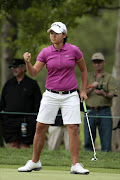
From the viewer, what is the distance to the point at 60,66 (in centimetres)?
731

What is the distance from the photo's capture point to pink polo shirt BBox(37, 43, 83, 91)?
24.0 ft

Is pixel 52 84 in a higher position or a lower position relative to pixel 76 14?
lower

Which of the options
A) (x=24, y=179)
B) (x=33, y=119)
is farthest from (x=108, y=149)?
(x=24, y=179)

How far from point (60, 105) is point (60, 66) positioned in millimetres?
546

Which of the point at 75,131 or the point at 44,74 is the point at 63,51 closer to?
the point at 75,131

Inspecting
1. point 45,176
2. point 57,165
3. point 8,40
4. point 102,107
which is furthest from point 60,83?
point 8,40

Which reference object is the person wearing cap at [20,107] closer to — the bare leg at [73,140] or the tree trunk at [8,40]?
the tree trunk at [8,40]

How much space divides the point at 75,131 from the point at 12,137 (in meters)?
3.99

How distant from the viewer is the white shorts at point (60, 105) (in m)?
7.45

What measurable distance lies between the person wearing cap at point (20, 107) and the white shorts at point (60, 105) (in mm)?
3650

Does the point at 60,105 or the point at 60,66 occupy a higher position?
the point at 60,66

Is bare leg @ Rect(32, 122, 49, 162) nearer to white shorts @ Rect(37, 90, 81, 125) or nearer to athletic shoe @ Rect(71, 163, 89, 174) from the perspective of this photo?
white shorts @ Rect(37, 90, 81, 125)

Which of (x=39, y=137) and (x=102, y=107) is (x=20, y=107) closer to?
(x=102, y=107)

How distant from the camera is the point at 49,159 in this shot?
9.41 metres
